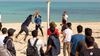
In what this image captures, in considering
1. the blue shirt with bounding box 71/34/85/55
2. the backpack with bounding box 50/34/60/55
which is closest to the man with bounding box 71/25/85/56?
the blue shirt with bounding box 71/34/85/55

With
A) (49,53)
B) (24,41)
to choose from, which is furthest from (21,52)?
(49,53)

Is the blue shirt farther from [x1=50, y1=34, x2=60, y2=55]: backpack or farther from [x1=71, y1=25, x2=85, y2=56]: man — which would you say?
[x1=50, y1=34, x2=60, y2=55]: backpack

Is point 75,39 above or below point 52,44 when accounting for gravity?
above

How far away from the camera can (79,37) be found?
11.0m

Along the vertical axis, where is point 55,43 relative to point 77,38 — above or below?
below

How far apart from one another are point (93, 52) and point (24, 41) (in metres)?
12.4

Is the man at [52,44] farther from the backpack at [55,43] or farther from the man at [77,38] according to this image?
the man at [77,38]

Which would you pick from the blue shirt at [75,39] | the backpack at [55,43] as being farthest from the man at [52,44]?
the blue shirt at [75,39]

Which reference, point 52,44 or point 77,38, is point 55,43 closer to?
point 52,44

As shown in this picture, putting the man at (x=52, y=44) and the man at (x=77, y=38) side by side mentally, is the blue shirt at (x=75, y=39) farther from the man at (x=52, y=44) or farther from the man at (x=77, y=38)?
the man at (x=52, y=44)

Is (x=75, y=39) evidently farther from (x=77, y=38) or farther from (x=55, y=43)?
(x=55, y=43)

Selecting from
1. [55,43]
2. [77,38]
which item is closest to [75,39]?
[77,38]

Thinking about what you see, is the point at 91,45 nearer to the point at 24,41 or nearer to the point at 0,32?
the point at 0,32

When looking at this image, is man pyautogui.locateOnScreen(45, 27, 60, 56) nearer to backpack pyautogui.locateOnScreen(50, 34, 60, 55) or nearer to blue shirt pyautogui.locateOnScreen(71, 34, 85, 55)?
backpack pyautogui.locateOnScreen(50, 34, 60, 55)
